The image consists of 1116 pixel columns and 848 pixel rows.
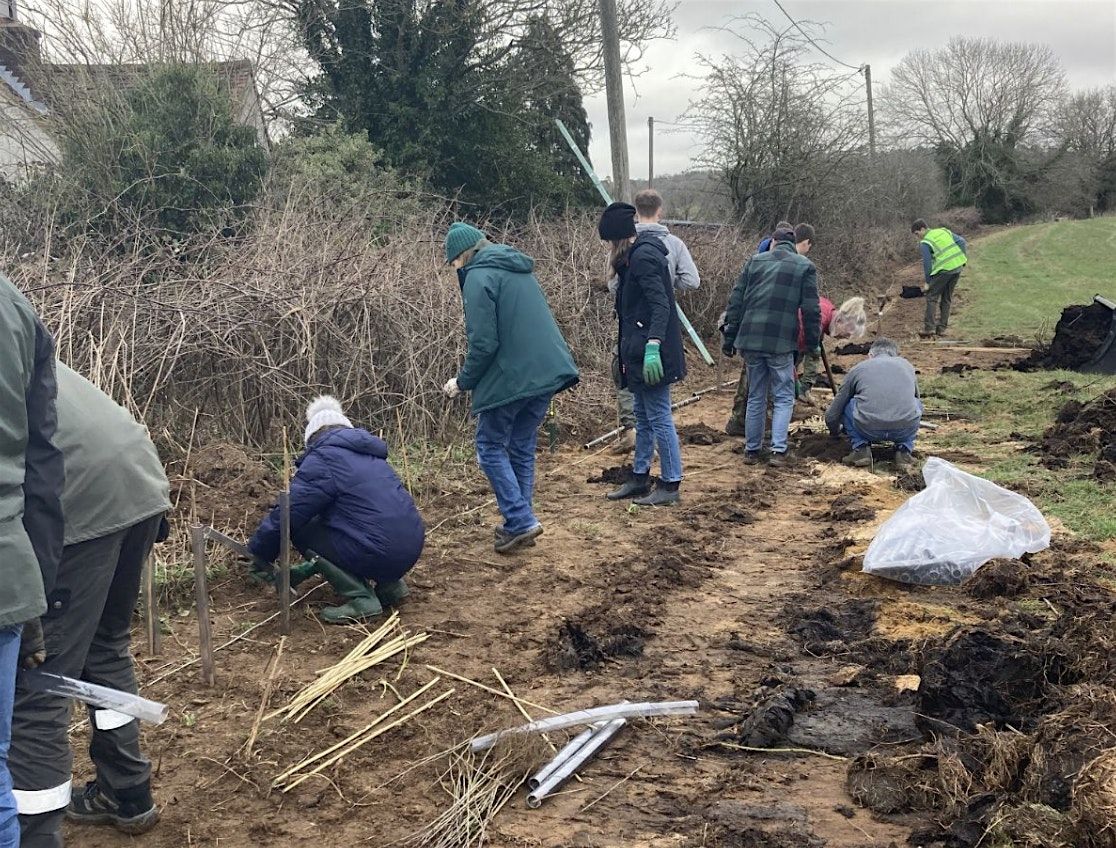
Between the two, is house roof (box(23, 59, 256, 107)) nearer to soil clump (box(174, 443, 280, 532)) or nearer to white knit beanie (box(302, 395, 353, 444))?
soil clump (box(174, 443, 280, 532))

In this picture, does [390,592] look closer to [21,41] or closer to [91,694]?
[91,694]

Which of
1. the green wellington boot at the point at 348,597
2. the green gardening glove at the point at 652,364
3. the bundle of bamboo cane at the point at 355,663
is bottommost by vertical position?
the bundle of bamboo cane at the point at 355,663

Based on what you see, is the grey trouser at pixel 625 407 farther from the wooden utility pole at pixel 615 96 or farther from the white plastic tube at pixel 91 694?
the white plastic tube at pixel 91 694

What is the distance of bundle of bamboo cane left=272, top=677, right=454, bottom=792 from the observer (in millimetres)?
3373

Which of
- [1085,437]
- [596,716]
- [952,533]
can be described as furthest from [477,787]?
[1085,437]

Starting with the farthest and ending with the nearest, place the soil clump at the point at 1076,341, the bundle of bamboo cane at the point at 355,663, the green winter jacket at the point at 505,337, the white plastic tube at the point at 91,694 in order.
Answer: the soil clump at the point at 1076,341 < the green winter jacket at the point at 505,337 < the bundle of bamboo cane at the point at 355,663 < the white plastic tube at the point at 91,694

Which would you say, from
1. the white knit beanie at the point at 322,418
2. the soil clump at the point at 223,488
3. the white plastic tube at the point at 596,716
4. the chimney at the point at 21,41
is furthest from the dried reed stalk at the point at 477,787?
the chimney at the point at 21,41

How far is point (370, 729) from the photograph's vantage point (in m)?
3.71

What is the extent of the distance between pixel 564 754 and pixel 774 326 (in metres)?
5.01

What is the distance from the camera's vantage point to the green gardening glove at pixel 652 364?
637 centimetres

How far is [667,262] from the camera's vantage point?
6520 mm

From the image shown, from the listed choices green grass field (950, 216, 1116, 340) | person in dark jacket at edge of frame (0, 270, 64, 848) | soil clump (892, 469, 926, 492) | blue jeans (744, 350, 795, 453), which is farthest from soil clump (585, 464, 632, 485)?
green grass field (950, 216, 1116, 340)

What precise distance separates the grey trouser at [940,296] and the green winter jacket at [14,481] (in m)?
16.0

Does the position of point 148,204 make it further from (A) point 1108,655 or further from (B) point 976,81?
(B) point 976,81
